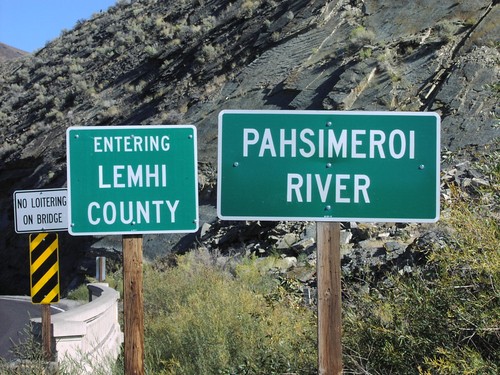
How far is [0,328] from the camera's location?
19.3 metres

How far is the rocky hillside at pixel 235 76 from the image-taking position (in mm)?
21625

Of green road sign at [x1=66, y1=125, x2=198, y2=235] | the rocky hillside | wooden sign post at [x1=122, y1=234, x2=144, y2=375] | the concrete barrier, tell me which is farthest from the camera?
the rocky hillside

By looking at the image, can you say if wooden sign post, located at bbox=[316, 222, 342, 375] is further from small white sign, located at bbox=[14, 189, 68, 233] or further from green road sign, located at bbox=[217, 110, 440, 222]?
small white sign, located at bbox=[14, 189, 68, 233]

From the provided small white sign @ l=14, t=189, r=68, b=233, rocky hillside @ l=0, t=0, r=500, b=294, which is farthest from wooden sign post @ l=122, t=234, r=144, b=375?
small white sign @ l=14, t=189, r=68, b=233

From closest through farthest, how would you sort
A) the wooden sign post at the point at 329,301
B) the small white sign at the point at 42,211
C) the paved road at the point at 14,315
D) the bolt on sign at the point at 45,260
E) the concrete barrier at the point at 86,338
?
the wooden sign post at the point at 329,301
the concrete barrier at the point at 86,338
the small white sign at the point at 42,211
the bolt on sign at the point at 45,260
the paved road at the point at 14,315

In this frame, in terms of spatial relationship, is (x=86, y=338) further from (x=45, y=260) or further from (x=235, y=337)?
(x=235, y=337)

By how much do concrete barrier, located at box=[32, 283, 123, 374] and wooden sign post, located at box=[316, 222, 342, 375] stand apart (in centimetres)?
415

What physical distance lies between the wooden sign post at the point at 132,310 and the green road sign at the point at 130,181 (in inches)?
9.8

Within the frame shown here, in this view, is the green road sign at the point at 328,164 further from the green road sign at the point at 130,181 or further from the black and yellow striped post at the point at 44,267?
the black and yellow striped post at the point at 44,267

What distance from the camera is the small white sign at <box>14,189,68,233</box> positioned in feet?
32.9

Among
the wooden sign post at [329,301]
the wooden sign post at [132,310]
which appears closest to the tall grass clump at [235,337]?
the wooden sign post at [132,310]

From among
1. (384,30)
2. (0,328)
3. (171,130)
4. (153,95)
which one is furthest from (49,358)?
(153,95)

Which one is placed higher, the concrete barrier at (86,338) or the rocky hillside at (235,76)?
the rocky hillside at (235,76)

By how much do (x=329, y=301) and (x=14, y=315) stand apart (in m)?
18.6
